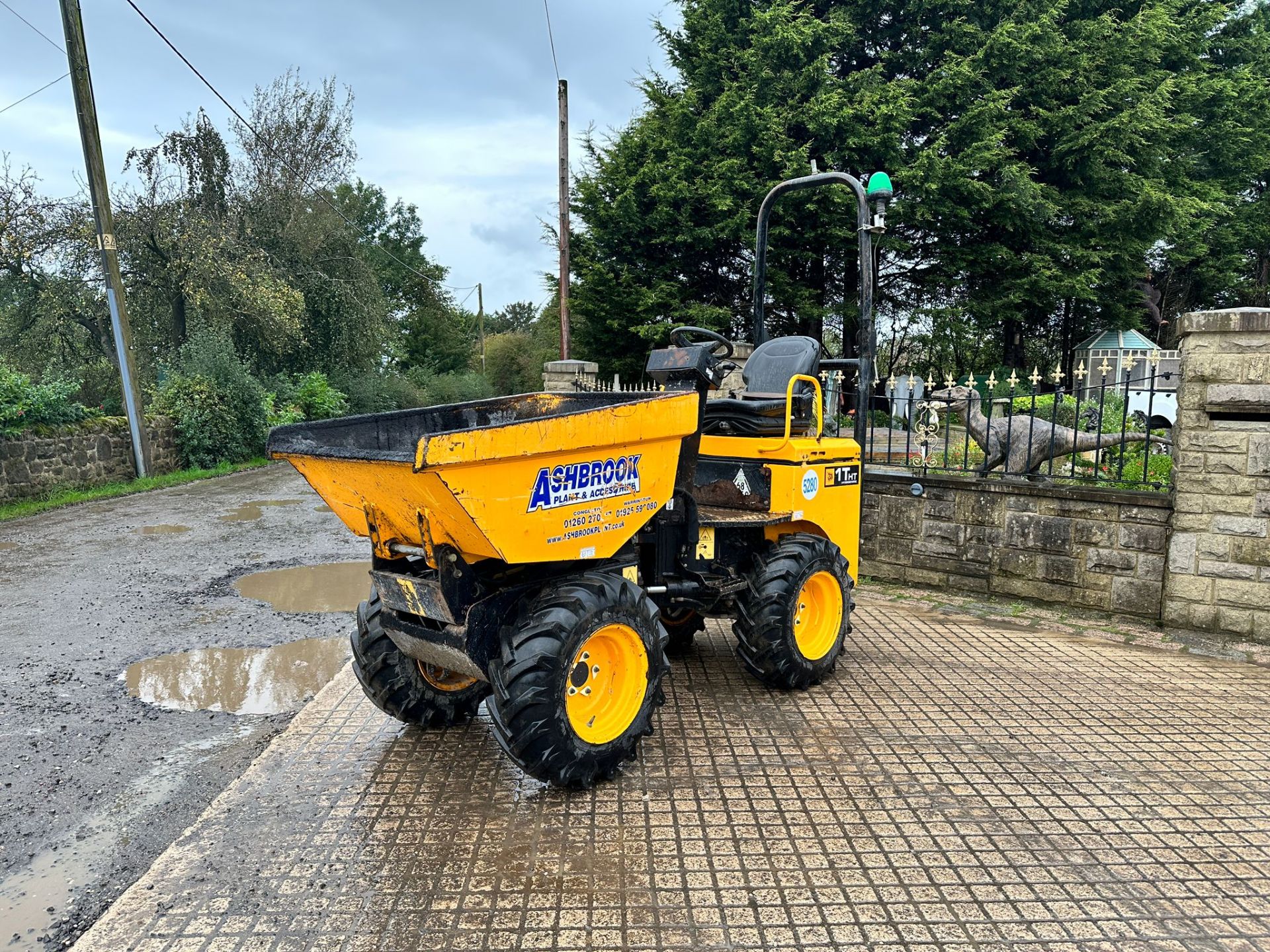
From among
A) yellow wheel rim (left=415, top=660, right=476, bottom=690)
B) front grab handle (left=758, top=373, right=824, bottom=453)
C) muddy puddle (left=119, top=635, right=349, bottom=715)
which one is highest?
front grab handle (left=758, top=373, right=824, bottom=453)

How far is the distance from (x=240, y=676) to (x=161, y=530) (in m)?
5.86

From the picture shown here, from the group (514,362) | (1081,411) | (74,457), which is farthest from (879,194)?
(514,362)

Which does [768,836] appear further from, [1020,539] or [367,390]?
[367,390]

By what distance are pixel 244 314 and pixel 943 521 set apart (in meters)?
17.9

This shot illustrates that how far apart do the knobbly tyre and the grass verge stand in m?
9.65

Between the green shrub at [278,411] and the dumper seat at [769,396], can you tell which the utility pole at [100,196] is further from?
the dumper seat at [769,396]

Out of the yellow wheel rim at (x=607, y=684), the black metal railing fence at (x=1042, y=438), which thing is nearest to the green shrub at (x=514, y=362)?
the black metal railing fence at (x=1042, y=438)

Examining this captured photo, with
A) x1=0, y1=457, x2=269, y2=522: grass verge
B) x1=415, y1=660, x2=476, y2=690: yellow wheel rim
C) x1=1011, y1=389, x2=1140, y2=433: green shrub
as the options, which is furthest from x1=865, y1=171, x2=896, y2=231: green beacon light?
→ x1=0, y1=457, x2=269, y2=522: grass verge

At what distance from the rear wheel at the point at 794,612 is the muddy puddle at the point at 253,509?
8311 mm

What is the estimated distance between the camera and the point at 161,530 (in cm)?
995

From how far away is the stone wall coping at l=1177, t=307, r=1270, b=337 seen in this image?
5316 millimetres

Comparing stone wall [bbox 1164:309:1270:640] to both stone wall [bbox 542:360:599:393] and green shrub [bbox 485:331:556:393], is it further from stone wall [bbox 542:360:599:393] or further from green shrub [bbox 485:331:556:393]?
green shrub [bbox 485:331:556:393]

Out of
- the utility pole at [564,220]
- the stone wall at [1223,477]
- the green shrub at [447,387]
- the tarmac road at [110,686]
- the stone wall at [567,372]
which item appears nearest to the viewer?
the tarmac road at [110,686]

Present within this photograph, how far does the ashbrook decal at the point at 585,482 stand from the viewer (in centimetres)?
316
